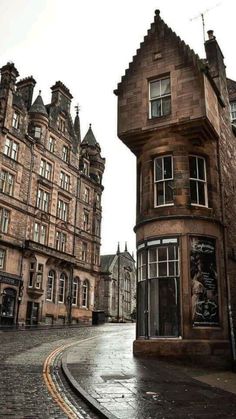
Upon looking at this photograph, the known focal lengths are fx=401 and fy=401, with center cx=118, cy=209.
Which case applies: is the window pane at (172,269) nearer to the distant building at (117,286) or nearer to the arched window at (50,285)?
the arched window at (50,285)

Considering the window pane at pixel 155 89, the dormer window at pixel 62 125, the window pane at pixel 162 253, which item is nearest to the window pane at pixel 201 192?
the window pane at pixel 162 253

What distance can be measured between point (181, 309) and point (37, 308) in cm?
2658

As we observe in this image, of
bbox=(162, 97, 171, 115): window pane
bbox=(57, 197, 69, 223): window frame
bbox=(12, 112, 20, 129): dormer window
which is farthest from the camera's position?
bbox=(57, 197, 69, 223): window frame

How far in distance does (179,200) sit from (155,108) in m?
4.34

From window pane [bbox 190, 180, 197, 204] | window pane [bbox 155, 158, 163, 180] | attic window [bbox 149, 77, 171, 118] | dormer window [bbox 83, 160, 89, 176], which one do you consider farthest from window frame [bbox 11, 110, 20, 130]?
window pane [bbox 190, 180, 197, 204]

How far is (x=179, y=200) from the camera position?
15.2 metres

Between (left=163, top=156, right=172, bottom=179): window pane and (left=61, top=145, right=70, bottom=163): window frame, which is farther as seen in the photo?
(left=61, top=145, right=70, bottom=163): window frame

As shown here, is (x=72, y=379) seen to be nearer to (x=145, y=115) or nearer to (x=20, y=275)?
(x=145, y=115)

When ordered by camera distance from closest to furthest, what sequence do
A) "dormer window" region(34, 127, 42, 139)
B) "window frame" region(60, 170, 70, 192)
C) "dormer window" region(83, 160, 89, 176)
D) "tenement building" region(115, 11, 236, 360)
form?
1. "tenement building" region(115, 11, 236, 360)
2. "dormer window" region(34, 127, 42, 139)
3. "window frame" region(60, 170, 70, 192)
4. "dormer window" region(83, 160, 89, 176)

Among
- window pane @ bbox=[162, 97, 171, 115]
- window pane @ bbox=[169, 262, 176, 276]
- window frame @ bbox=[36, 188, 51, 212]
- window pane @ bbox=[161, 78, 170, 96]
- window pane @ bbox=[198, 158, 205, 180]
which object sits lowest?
window pane @ bbox=[169, 262, 176, 276]

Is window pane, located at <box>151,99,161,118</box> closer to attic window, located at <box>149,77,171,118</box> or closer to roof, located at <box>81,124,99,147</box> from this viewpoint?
attic window, located at <box>149,77,171,118</box>

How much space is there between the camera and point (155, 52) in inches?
692

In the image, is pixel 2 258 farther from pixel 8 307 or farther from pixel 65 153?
pixel 65 153

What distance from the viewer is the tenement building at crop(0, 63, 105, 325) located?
36.3m
